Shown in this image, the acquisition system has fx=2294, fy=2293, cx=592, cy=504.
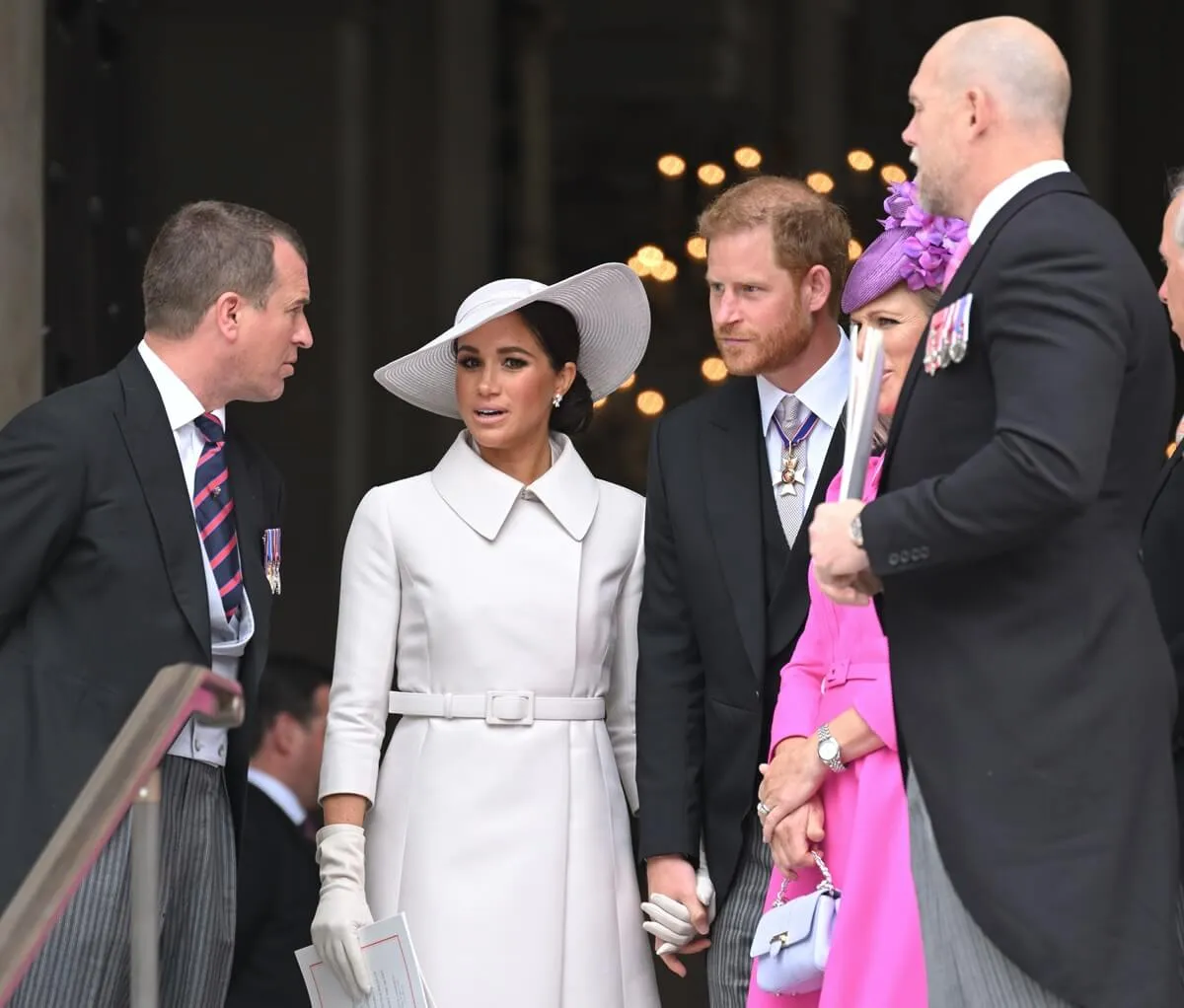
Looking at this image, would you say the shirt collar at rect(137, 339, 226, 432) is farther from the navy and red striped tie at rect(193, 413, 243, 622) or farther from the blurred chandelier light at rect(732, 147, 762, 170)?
the blurred chandelier light at rect(732, 147, 762, 170)

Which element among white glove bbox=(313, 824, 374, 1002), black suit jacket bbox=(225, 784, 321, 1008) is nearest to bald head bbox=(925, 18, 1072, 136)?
white glove bbox=(313, 824, 374, 1002)

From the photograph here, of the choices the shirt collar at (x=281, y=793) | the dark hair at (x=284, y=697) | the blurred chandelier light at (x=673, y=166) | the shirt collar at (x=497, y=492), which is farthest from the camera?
the blurred chandelier light at (x=673, y=166)

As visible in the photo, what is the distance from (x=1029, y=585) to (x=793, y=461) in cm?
113

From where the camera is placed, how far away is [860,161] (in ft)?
28.4

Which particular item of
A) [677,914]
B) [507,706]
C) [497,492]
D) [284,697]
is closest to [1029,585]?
[677,914]

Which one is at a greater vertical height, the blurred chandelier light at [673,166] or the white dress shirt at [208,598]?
the blurred chandelier light at [673,166]

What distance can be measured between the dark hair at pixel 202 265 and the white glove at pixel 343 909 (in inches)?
36.7

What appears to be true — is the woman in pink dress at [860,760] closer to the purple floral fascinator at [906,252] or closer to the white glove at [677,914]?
the purple floral fascinator at [906,252]

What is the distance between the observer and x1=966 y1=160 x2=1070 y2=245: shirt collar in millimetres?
3006

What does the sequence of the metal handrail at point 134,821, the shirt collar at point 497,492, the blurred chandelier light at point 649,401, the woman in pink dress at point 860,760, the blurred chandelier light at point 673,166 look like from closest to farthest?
the metal handrail at point 134,821 < the woman in pink dress at point 860,760 < the shirt collar at point 497,492 < the blurred chandelier light at point 673,166 < the blurred chandelier light at point 649,401

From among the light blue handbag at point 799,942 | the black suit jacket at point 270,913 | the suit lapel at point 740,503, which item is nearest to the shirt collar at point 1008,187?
the suit lapel at point 740,503

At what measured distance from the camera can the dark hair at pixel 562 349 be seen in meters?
4.24

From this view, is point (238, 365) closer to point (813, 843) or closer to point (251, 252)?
point (251, 252)

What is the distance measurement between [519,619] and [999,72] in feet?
4.85
